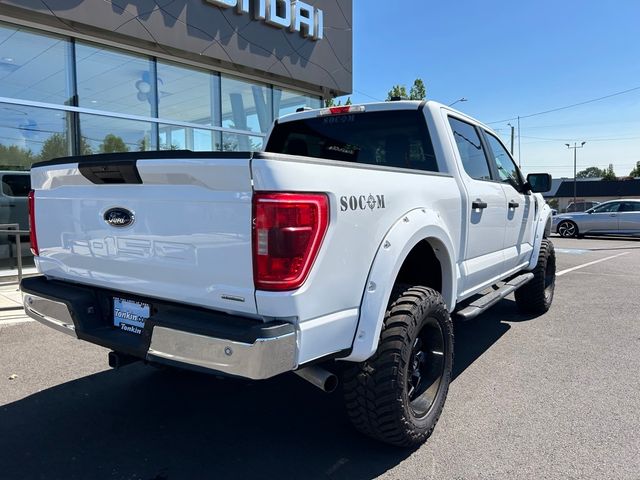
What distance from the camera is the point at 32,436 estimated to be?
9.96 feet

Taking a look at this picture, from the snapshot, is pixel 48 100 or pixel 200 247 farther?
pixel 48 100

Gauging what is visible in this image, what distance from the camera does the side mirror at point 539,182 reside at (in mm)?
5559

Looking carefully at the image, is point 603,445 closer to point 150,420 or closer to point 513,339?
point 513,339

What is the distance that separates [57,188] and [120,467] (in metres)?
1.63

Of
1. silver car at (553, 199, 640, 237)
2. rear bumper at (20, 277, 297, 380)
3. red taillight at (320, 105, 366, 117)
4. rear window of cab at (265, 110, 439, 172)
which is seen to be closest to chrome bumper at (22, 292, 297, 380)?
rear bumper at (20, 277, 297, 380)

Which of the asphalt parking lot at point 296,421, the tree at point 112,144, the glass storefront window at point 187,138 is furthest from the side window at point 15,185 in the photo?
the asphalt parking lot at point 296,421

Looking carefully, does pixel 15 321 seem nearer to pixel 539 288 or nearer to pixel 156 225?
pixel 156 225

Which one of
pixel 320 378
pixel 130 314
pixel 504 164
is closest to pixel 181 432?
pixel 130 314

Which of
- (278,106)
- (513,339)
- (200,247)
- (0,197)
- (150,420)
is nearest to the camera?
(200,247)

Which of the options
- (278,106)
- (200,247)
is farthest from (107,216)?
(278,106)

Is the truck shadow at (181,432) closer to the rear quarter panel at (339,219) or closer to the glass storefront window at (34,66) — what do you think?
the rear quarter panel at (339,219)

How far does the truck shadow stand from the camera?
2.69 m

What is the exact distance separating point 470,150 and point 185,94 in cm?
851

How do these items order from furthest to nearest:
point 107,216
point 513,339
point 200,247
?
point 513,339 → point 107,216 → point 200,247
